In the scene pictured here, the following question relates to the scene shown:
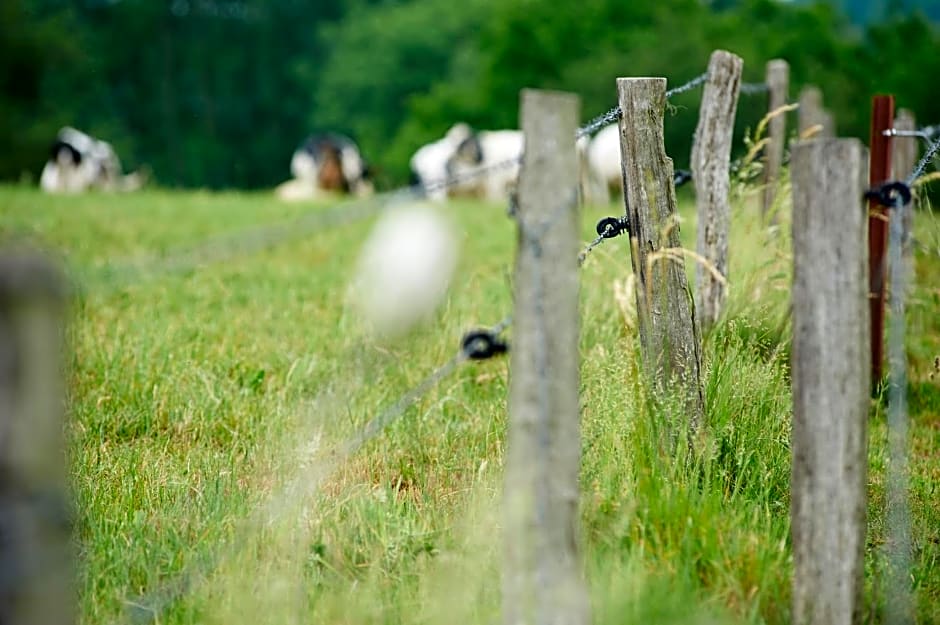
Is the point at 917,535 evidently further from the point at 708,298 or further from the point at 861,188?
the point at 708,298

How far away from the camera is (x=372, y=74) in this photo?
46.6 m

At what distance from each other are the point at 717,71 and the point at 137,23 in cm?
4710

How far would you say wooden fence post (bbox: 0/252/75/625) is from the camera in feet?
5.98

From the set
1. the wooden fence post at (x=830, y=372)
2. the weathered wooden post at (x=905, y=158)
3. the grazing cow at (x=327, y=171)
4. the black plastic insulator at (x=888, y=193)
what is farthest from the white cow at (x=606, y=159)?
the wooden fence post at (x=830, y=372)

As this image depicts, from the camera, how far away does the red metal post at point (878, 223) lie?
5.45m

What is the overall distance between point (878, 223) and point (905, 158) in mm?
3180

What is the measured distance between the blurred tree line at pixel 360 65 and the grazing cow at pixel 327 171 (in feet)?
13.5

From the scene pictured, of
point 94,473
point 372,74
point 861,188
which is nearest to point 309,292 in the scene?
point 94,473

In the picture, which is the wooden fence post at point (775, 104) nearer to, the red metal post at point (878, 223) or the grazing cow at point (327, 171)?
the red metal post at point (878, 223)

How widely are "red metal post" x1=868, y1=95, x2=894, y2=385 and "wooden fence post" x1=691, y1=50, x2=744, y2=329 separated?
2.14 ft

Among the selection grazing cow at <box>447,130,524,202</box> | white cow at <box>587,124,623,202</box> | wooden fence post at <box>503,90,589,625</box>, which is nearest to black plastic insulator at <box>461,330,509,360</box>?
wooden fence post at <box>503,90,589,625</box>

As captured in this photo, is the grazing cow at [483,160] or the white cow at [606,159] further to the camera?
the grazing cow at [483,160]

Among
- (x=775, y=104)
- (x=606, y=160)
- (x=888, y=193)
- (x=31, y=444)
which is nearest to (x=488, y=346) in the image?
(x=31, y=444)

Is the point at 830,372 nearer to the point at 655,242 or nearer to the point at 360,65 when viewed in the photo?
the point at 655,242
